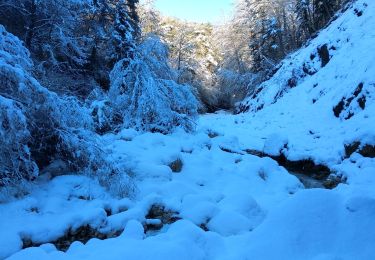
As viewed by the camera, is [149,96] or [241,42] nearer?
[149,96]

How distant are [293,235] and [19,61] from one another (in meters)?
4.05

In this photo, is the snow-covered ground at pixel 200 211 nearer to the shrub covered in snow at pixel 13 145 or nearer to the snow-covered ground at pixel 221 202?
the snow-covered ground at pixel 221 202

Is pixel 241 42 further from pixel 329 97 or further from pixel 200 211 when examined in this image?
pixel 200 211

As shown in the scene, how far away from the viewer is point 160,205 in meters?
5.61

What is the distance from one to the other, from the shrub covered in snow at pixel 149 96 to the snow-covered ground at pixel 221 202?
0.53 meters

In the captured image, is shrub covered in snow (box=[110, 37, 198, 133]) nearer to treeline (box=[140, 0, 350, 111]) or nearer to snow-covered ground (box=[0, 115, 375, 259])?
snow-covered ground (box=[0, 115, 375, 259])

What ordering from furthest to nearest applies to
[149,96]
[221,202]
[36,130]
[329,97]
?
[329,97] < [149,96] < [36,130] < [221,202]

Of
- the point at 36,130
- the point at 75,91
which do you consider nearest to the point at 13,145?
the point at 36,130

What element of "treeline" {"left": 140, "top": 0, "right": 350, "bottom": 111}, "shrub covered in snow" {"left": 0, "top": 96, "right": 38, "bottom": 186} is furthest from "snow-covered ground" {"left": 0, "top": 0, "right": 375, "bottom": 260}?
"treeline" {"left": 140, "top": 0, "right": 350, "bottom": 111}

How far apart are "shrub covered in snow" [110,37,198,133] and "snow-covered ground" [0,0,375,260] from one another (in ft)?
1.75

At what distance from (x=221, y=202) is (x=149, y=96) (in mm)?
3812

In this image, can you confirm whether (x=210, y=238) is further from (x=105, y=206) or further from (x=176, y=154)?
(x=176, y=154)

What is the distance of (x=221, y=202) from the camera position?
5.56 meters

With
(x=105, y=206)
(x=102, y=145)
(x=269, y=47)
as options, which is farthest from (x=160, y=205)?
(x=269, y=47)
